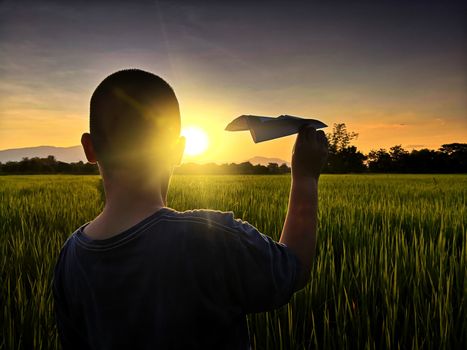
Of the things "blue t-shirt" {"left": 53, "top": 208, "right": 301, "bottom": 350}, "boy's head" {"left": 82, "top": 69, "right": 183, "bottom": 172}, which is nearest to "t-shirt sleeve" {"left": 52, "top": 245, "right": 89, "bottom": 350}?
"blue t-shirt" {"left": 53, "top": 208, "right": 301, "bottom": 350}

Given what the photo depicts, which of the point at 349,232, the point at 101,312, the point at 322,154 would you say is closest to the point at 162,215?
the point at 101,312

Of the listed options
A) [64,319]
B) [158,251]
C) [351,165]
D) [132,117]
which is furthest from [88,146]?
[351,165]

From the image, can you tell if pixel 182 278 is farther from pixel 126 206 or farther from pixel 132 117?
pixel 132 117

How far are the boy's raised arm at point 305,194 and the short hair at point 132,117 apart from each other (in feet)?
0.97

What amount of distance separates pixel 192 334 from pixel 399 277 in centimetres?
159

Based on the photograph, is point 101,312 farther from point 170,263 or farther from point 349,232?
point 349,232

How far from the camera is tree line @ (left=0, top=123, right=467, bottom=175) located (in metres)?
36.9

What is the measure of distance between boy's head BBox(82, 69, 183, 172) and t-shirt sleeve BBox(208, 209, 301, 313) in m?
0.22

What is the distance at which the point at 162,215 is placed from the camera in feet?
2.46

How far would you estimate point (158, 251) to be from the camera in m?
0.73

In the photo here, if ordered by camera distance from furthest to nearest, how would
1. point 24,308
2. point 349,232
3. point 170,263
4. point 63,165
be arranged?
point 63,165 → point 349,232 → point 24,308 → point 170,263

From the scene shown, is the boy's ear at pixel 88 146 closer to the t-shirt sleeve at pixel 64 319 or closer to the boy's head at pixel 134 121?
the boy's head at pixel 134 121

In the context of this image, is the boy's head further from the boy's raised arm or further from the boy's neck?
the boy's raised arm

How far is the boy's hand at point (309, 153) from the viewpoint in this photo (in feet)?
2.89
